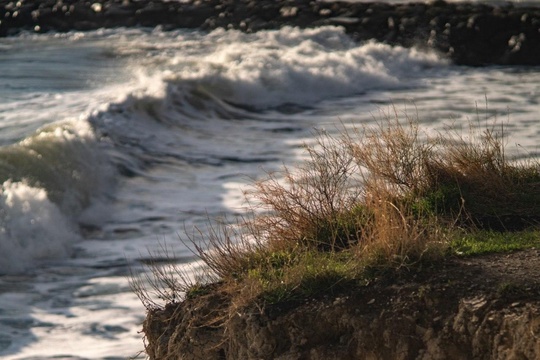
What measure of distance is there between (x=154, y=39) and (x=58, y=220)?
13501 mm

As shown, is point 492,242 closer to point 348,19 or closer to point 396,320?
point 396,320

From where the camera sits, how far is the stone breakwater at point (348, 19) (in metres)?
20.9

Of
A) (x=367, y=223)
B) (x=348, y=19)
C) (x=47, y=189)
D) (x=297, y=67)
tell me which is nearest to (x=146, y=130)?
(x=47, y=189)

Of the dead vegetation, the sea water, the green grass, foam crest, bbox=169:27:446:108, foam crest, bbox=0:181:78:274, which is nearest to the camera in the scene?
the dead vegetation

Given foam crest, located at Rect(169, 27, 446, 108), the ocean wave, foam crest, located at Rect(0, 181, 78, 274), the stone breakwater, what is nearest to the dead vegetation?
foam crest, located at Rect(0, 181, 78, 274)

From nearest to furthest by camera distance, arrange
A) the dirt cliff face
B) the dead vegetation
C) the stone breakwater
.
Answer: the dirt cliff face → the dead vegetation → the stone breakwater

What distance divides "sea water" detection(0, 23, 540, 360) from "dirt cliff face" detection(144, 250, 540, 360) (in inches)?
75.5

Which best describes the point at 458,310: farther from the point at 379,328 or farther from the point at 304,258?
the point at 304,258

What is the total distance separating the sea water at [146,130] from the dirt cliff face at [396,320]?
6.29 ft

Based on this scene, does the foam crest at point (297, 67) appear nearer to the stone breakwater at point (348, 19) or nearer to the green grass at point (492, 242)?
the stone breakwater at point (348, 19)

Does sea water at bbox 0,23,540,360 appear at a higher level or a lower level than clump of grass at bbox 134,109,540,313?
lower

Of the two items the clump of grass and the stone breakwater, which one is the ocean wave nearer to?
the clump of grass

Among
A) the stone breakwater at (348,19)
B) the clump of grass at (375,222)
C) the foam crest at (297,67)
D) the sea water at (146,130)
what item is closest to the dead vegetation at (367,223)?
the clump of grass at (375,222)

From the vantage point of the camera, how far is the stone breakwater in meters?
20.9
